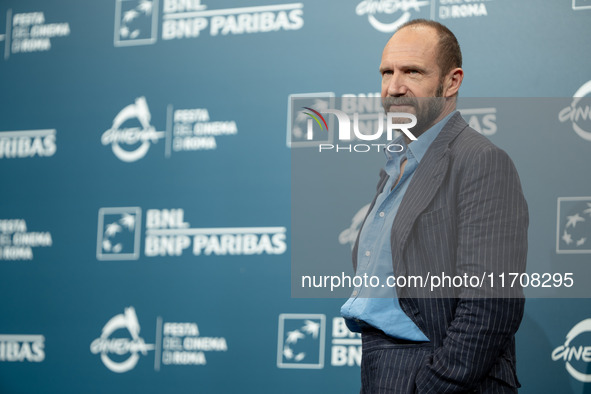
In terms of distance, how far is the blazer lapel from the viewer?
1.82 meters

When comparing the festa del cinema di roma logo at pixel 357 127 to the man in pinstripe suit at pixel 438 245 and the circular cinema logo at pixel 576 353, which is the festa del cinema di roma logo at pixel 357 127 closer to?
the man in pinstripe suit at pixel 438 245

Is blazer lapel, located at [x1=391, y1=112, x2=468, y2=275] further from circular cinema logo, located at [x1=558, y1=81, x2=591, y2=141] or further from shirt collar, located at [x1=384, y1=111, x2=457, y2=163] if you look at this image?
circular cinema logo, located at [x1=558, y1=81, x2=591, y2=141]

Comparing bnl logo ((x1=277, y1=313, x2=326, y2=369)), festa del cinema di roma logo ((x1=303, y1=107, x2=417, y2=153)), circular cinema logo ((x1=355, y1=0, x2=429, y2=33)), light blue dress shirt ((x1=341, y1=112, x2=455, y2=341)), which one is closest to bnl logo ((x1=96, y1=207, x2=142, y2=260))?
bnl logo ((x1=277, y1=313, x2=326, y2=369))

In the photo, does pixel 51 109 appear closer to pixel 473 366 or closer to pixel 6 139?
pixel 6 139

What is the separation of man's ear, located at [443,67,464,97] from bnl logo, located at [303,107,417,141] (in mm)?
123

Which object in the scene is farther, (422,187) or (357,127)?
(357,127)

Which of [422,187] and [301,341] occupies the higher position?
[422,187]

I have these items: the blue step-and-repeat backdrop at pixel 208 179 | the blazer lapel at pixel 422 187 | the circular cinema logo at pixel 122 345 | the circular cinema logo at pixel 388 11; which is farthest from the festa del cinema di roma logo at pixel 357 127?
the circular cinema logo at pixel 122 345

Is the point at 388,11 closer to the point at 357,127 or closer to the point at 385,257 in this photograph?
the point at 357,127

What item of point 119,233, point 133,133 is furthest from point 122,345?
point 133,133

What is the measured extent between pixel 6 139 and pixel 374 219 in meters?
2.51

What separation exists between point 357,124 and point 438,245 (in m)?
0.69

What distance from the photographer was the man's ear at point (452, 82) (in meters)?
2.01

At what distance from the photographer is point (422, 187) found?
186cm
